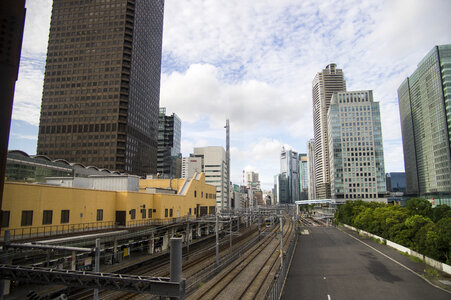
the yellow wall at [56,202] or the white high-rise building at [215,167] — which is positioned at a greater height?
the white high-rise building at [215,167]

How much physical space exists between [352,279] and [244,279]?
12.1 metres

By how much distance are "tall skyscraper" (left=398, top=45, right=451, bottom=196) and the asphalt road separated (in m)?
123

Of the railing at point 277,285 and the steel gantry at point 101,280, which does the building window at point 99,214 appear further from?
the steel gantry at point 101,280

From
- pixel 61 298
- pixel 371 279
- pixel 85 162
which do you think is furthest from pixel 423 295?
pixel 85 162

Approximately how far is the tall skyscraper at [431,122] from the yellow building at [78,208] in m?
141

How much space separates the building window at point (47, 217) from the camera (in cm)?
2755

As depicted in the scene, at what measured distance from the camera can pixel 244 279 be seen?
32531mm

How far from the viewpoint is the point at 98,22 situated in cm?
12219

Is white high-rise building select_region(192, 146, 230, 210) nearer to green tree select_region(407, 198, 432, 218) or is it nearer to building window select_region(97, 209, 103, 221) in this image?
green tree select_region(407, 198, 432, 218)

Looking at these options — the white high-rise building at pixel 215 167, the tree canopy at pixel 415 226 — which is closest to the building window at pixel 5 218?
the tree canopy at pixel 415 226

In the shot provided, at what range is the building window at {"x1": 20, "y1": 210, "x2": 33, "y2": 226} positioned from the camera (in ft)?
84.2

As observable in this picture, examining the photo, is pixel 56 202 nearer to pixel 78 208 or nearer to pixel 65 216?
pixel 65 216

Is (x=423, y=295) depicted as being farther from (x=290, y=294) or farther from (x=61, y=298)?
(x=61, y=298)

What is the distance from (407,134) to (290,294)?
685 feet
